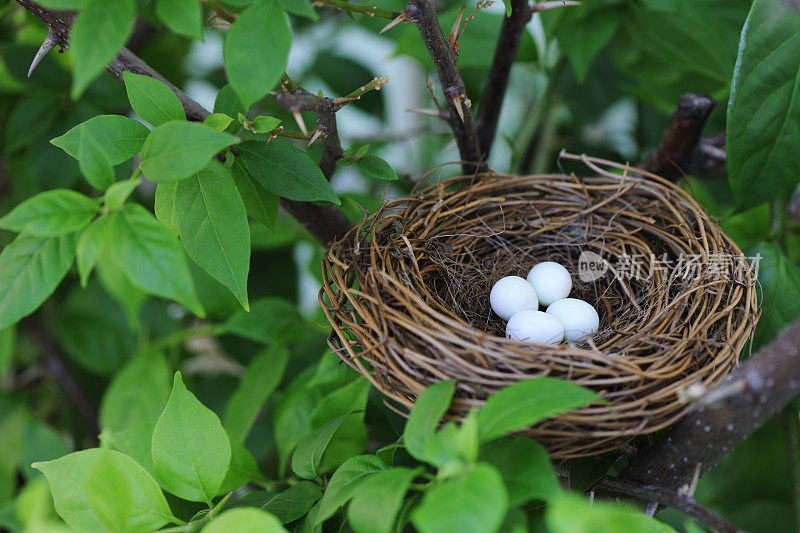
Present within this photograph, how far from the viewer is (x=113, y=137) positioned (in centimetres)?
46

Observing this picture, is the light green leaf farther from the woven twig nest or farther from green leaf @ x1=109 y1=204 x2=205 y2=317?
the woven twig nest

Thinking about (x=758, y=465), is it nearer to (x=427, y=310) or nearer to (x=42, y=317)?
(x=427, y=310)

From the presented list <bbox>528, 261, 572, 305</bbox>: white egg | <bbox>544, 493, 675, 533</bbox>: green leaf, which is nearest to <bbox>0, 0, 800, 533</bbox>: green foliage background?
<bbox>544, 493, 675, 533</bbox>: green leaf

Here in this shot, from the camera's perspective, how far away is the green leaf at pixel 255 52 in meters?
0.38

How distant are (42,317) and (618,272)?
0.97 meters

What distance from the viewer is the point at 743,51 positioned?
22.3 inches

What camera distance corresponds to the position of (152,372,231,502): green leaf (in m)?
0.47

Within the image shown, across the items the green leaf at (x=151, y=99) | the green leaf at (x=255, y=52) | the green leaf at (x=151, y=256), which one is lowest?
the green leaf at (x=151, y=256)

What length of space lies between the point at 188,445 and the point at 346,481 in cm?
12

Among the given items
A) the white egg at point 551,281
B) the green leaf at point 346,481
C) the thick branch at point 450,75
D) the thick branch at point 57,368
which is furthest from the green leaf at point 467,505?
the thick branch at point 57,368

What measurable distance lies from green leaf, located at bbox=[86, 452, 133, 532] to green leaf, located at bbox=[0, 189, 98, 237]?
0.14m

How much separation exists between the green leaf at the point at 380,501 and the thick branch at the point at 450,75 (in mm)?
323

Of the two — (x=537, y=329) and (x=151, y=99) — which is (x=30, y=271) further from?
(x=537, y=329)

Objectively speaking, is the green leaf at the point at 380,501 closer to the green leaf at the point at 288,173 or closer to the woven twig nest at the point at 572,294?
the woven twig nest at the point at 572,294
